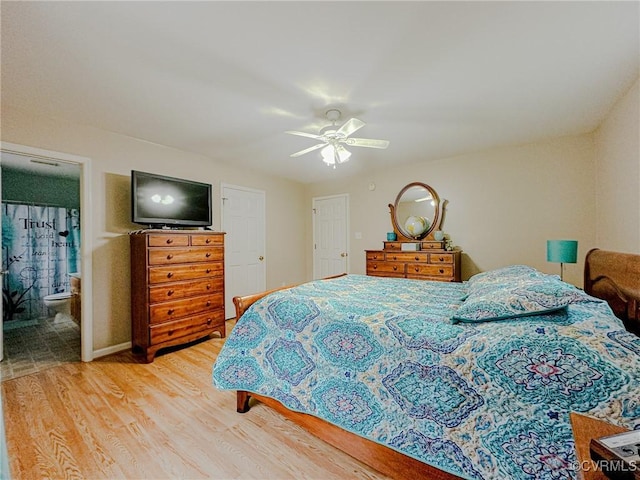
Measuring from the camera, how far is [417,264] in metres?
3.84

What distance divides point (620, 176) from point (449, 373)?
2.72 m

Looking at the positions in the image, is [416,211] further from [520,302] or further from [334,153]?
[520,302]

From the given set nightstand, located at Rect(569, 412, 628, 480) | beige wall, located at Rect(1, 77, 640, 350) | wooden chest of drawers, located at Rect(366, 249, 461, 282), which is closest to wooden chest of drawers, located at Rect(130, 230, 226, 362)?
beige wall, located at Rect(1, 77, 640, 350)

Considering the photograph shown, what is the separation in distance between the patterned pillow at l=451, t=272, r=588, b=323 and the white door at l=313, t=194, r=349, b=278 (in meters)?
3.67

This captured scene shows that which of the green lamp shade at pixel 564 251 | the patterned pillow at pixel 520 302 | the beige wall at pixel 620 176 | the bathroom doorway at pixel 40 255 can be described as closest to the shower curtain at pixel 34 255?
the bathroom doorway at pixel 40 255

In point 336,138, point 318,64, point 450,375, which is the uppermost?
point 318,64

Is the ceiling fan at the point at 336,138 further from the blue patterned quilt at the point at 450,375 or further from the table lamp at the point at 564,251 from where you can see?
the table lamp at the point at 564,251

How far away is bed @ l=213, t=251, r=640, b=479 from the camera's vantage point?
3.30ft

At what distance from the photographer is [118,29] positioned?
1.57 metres

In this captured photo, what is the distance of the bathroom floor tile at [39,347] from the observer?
2.63 m

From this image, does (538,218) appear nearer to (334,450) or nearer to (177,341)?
(334,450)

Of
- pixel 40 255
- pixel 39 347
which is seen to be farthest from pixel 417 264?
pixel 40 255

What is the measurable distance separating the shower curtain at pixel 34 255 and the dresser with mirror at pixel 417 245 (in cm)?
518

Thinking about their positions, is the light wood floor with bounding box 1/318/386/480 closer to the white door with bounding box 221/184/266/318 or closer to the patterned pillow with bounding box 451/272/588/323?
the patterned pillow with bounding box 451/272/588/323
